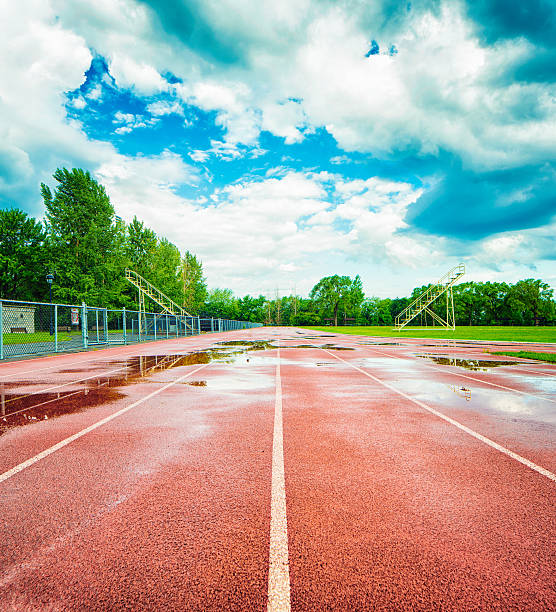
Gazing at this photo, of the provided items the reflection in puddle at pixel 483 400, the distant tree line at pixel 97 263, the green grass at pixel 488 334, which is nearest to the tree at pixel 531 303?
the distant tree line at pixel 97 263

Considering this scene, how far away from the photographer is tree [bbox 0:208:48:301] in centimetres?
4831

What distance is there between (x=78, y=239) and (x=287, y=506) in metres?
47.3

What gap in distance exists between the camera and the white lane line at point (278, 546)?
7.05ft

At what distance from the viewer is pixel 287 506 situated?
3227 mm

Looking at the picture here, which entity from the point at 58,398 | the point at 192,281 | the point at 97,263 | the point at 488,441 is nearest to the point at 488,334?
the point at 488,441

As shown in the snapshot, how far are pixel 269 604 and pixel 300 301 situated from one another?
127m

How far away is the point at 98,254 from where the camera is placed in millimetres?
43969

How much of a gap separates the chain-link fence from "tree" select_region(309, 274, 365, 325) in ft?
181

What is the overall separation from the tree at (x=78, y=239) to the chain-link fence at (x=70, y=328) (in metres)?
4.29

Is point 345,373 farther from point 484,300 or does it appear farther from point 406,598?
point 484,300

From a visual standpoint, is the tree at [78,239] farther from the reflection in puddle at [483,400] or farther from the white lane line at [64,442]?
the reflection in puddle at [483,400]

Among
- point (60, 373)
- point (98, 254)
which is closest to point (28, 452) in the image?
point (60, 373)

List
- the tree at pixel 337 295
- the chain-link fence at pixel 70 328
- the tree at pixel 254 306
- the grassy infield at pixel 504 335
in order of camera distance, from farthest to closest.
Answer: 1. the tree at pixel 254 306
2. the tree at pixel 337 295
3. the chain-link fence at pixel 70 328
4. the grassy infield at pixel 504 335

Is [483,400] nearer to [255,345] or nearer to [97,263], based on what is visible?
[255,345]
